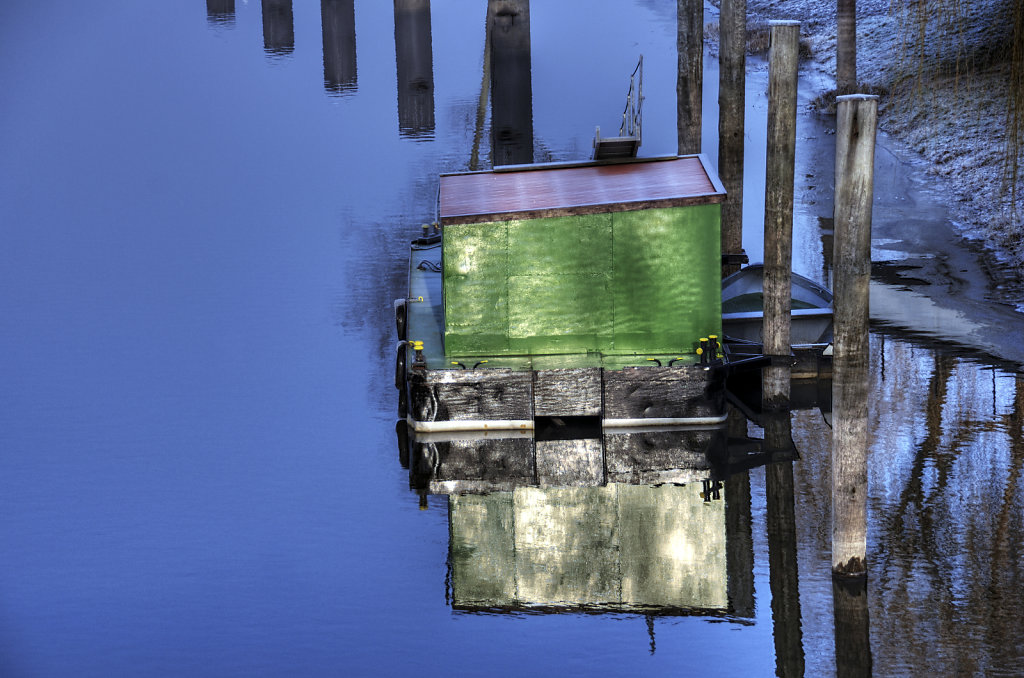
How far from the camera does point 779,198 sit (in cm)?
1623

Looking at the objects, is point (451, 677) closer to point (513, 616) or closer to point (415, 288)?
point (513, 616)

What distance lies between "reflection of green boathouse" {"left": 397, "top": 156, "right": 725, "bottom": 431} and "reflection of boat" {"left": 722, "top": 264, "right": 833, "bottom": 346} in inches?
52.0

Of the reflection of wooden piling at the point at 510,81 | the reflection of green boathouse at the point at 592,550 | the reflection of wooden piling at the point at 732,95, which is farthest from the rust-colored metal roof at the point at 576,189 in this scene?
the reflection of wooden piling at the point at 510,81

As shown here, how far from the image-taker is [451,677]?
11.2 meters

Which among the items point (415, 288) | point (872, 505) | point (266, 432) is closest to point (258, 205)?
point (415, 288)

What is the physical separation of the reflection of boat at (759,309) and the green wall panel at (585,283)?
1.33 metres

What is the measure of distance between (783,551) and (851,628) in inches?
68.4

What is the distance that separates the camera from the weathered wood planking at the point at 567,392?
16312 millimetres

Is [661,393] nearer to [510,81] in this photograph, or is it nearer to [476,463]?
[476,463]

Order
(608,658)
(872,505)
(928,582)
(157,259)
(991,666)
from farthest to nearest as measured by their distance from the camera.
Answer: (157,259) < (872,505) < (928,582) < (608,658) < (991,666)

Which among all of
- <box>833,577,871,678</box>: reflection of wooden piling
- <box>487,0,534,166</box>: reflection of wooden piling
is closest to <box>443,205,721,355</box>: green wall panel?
<box>833,577,871,678</box>: reflection of wooden piling

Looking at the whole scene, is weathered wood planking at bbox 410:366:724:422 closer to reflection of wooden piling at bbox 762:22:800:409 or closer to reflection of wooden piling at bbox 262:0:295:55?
reflection of wooden piling at bbox 762:22:800:409

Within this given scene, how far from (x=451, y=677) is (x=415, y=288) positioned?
9.85 metres

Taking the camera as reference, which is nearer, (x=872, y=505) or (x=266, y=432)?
(x=872, y=505)
